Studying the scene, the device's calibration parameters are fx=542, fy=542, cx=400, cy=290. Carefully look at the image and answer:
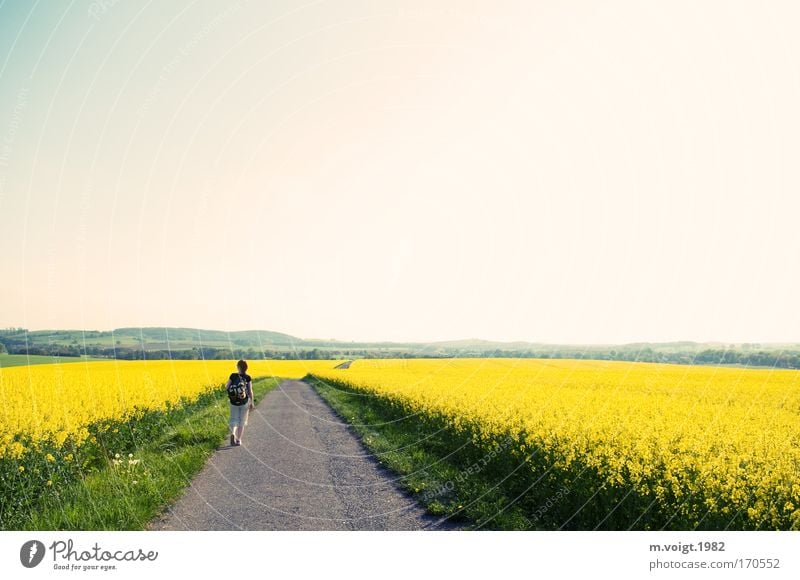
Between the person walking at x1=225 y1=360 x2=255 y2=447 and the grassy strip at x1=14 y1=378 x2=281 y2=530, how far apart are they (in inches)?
19.4

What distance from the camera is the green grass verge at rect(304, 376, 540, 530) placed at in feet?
23.2

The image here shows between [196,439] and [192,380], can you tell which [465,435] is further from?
[192,380]

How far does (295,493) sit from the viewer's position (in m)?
8.30

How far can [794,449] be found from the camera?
7.46m

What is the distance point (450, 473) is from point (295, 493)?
271 cm

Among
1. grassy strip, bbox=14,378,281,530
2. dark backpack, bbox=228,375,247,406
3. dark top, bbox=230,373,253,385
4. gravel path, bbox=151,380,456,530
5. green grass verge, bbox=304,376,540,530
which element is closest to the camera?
grassy strip, bbox=14,378,281,530

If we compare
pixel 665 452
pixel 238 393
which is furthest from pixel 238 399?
pixel 665 452

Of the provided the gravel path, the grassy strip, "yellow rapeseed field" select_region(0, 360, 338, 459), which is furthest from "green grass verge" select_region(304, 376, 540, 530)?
"yellow rapeseed field" select_region(0, 360, 338, 459)

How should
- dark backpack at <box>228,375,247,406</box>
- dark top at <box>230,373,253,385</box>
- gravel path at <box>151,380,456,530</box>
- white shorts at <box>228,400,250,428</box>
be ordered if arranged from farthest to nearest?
white shorts at <box>228,400,250,428</box> → dark top at <box>230,373,253,385</box> → dark backpack at <box>228,375,247,406</box> → gravel path at <box>151,380,456,530</box>

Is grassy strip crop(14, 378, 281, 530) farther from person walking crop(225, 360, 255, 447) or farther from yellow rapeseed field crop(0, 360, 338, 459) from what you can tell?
yellow rapeseed field crop(0, 360, 338, 459)

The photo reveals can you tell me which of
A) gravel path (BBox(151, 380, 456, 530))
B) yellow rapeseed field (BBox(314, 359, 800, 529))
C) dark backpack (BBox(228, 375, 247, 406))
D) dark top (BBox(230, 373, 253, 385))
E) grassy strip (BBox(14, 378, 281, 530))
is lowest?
gravel path (BBox(151, 380, 456, 530))

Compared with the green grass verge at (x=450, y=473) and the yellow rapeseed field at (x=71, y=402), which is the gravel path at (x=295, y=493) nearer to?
the green grass verge at (x=450, y=473)
